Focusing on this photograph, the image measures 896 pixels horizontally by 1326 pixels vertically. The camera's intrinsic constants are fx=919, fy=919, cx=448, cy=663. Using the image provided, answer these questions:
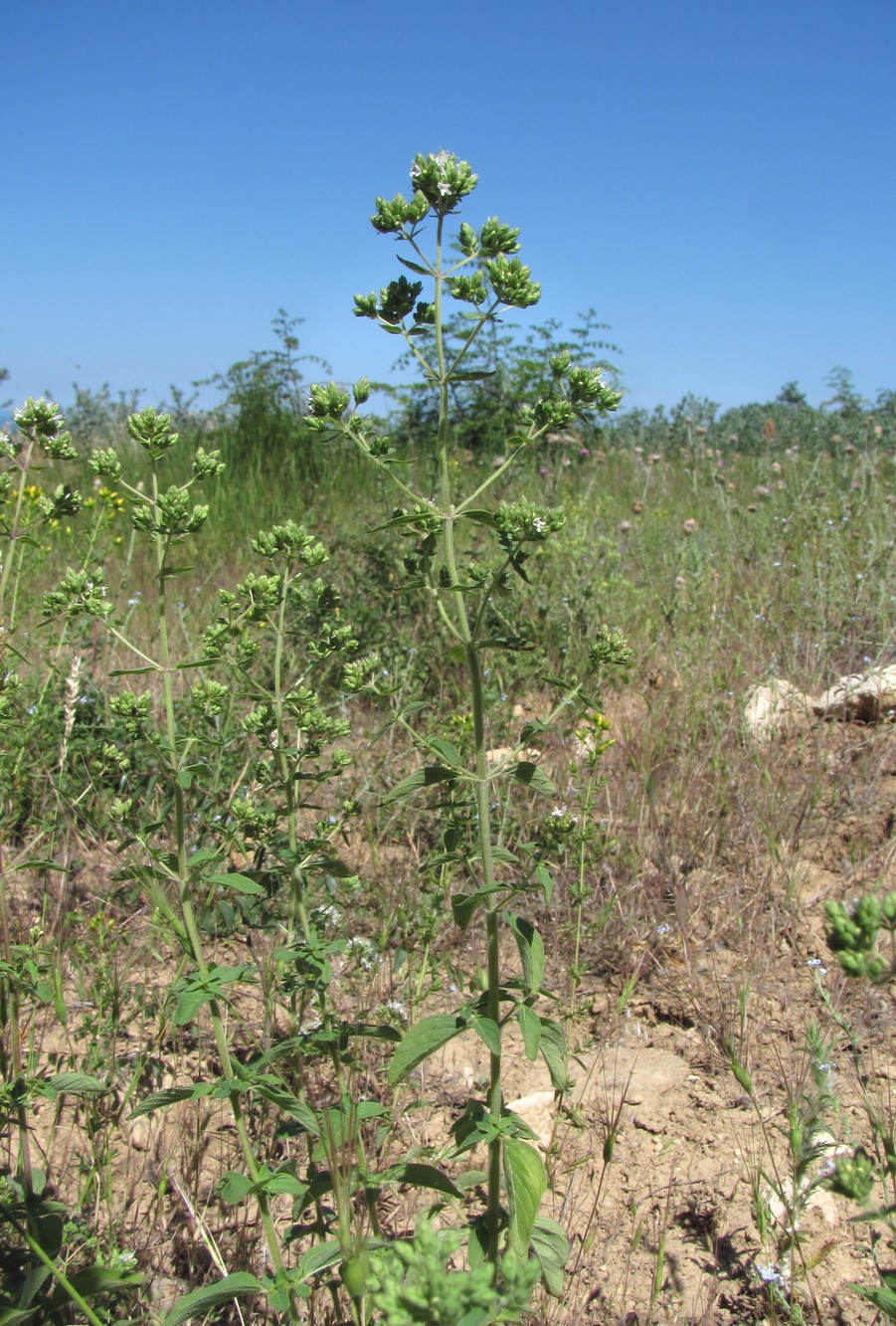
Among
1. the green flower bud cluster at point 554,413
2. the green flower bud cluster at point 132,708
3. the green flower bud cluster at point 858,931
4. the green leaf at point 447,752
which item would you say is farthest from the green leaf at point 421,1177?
the green flower bud cluster at point 554,413

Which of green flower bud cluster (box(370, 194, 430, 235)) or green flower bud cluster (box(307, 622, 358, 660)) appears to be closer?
green flower bud cluster (box(370, 194, 430, 235))

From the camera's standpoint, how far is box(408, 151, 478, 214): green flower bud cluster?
1.54 m

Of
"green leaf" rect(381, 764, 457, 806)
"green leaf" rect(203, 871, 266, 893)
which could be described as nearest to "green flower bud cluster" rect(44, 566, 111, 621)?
"green leaf" rect(203, 871, 266, 893)

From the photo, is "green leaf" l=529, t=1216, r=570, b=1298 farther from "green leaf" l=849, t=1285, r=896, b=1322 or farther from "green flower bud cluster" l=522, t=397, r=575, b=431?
"green flower bud cluster" l=522, t=397, r=575, b=431

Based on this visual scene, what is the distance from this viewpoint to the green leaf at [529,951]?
1.43 m

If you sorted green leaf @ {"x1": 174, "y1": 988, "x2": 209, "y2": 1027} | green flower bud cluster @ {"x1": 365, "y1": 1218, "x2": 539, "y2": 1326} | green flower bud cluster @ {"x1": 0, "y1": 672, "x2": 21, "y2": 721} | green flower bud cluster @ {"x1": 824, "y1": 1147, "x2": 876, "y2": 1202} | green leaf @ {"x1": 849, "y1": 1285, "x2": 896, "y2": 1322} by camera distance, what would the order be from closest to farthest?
1. green flower bud cluster @ {"x1": 365, "y1": 1218, "x2": 539, "y2": 1326}
2. green flower bud cluster @ {"x1": 824, "y1": 1147, "x2": 876, "y2": 1202}
3. green leaf @ {"x1": 849, "y1": 1285, "x2": 896, "y2": 1322}
4. green leaf @ {"x1": 174, "y1": 988, "x2": 209, "y2": 1027}
5. green flower bud cluster @ {"x1": 0, "y1": 672, "x2": 21, "y2": 721}

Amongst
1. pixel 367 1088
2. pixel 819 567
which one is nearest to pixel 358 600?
pixel 819 567

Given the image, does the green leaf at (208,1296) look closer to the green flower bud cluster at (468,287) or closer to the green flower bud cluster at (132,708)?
the green flower bud cluster at (132,708)

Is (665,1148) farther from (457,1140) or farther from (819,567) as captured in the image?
(819,567)

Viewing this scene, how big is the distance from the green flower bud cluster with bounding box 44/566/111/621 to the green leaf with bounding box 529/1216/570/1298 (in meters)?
1.29

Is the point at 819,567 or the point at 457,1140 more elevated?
the point at 819,567

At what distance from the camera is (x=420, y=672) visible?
13.3 feet

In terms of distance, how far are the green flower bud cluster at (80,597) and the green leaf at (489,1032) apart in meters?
0.96

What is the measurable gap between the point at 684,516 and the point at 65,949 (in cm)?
535
